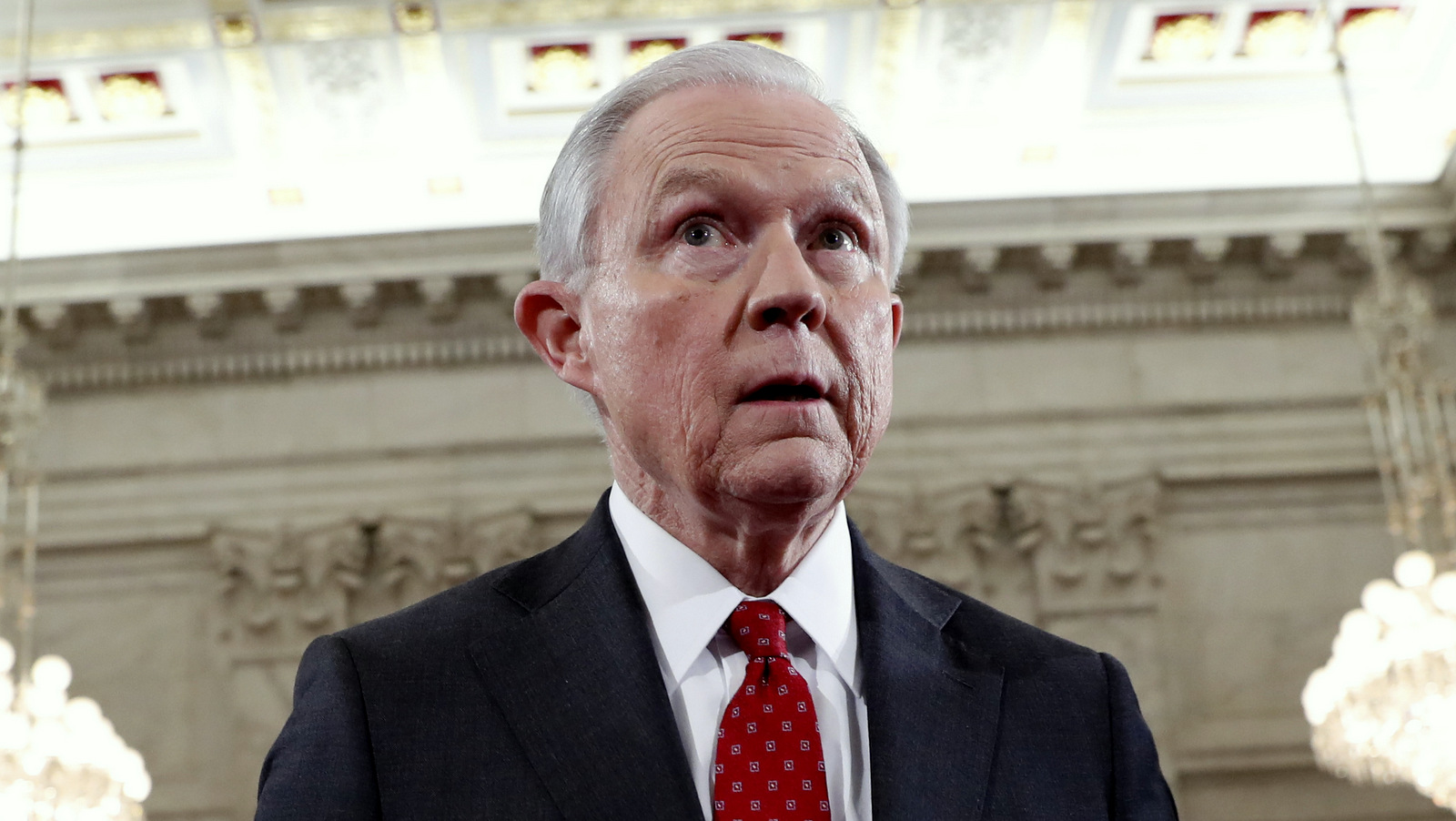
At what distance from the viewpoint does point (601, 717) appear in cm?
154

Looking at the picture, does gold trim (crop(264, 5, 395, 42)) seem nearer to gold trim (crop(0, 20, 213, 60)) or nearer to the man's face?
gold trim (crop(0, 20, 213, 60))

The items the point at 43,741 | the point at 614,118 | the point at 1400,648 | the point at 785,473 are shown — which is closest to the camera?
the point at 785,473

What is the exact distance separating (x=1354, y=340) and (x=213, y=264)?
7.98 metres

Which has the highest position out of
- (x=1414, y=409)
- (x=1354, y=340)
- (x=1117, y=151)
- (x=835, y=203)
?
(x=835, y=203)

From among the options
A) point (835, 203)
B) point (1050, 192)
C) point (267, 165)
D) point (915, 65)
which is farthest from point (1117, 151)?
point (835, 203)

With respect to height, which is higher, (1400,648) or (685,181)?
(685,181)

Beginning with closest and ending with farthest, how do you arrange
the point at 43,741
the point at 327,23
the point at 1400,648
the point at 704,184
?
the point at 704,184 < the point at 43,741 < the point at 1400,648 < the point at 327,23

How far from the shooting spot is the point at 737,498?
60.7 inches

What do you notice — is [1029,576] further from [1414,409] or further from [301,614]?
[301,614]

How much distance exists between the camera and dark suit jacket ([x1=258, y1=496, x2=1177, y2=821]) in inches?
58.4

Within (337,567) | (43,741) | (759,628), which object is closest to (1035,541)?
→ (337,567)

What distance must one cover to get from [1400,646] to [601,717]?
692 centimetres

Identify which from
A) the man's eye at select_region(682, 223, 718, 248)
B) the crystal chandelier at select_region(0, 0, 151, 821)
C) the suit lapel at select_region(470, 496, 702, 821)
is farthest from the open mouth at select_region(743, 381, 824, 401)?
the crystal chandelier at select_region(0, 0, 151, 821)

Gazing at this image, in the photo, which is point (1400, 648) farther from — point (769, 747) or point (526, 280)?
point (769, 747)
